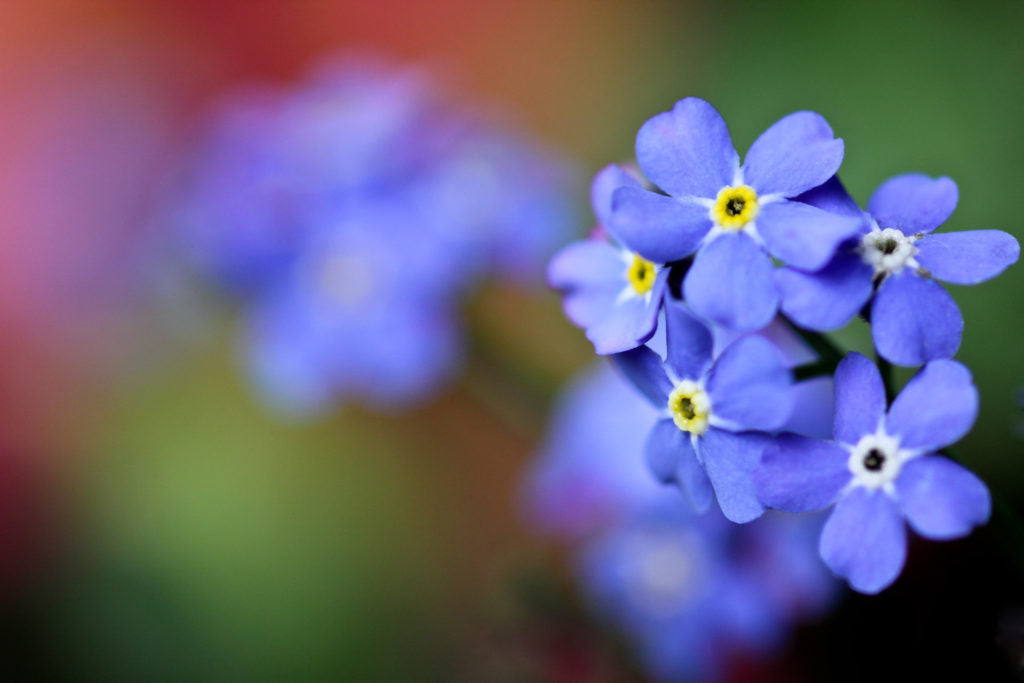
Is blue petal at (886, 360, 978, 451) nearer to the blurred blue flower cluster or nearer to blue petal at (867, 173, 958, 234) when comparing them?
blue petal at (867, 173, 958, 234)

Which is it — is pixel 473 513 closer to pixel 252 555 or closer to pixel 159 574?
pixel 252 555

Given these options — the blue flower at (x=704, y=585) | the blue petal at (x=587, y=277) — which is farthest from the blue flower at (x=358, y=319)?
the blue petal at (x=587, y=277)

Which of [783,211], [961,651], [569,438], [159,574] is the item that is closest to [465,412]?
[159,574]

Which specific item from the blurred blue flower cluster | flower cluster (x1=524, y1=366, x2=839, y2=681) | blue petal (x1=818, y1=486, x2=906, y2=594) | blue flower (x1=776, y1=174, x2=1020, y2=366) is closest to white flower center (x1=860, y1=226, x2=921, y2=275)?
blue flower (x1=776, y1=174, x2=1020, y2=366)

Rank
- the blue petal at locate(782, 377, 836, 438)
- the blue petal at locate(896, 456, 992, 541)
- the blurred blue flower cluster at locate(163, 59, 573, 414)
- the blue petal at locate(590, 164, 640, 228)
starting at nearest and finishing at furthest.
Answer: the blue petal at locate(896, 456, 992, 541)
the blue petal at locate(590, 164, 640, 228)
the blue petal at locate(782, 377, 836, 438)
the blurred blue flower cluster at locate(163, 59, 573, 414)

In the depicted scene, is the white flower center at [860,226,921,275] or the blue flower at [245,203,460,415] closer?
the white flower center at [860,226,921,275]

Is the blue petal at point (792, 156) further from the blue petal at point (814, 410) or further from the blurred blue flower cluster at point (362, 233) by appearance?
Answer: the blurred blue flower cluster at point (362, 233)

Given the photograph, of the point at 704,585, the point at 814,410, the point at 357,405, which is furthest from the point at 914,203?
the point at 357,405

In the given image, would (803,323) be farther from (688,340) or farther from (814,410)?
(814,410)
